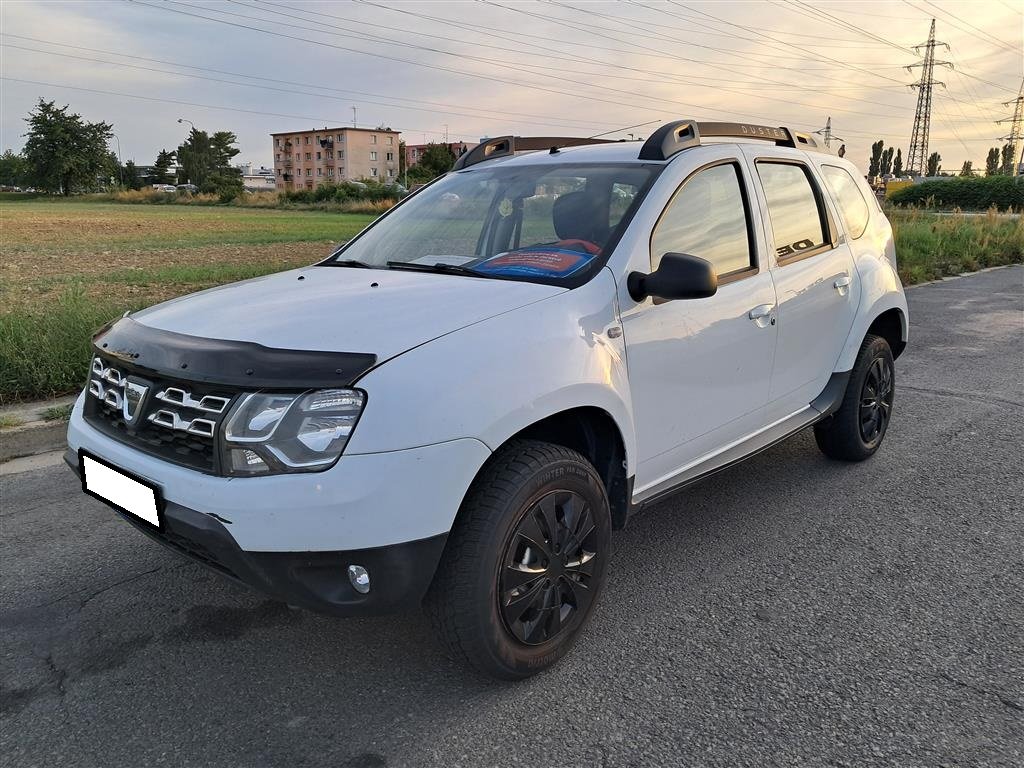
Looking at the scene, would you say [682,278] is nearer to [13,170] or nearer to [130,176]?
[13,170]

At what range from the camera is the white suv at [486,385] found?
2.12 m

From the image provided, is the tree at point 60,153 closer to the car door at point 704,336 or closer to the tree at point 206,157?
the tree at point 206,157

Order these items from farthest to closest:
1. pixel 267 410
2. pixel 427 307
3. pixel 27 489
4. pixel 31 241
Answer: pixel 31 241
pixel 27 489
pixel 427 307
pixel 267 410

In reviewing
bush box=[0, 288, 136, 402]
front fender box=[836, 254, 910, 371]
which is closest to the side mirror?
front fender box=[836, 254, 910, 371]

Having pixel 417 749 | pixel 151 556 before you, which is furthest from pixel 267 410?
pixel 151 556

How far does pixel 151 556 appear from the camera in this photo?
3.44 metres

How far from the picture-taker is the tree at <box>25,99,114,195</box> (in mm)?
96125

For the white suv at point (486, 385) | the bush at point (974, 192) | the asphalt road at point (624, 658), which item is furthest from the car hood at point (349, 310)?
the bush at point (974, 192)

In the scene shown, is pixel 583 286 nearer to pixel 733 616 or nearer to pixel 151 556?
pixel 733 616

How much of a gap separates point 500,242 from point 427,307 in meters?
0.83

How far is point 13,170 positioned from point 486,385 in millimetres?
125247

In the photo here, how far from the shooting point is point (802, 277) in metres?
3.70

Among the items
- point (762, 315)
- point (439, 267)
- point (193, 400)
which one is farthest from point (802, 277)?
point (193, 400)

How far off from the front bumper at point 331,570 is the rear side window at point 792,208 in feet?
7.57
